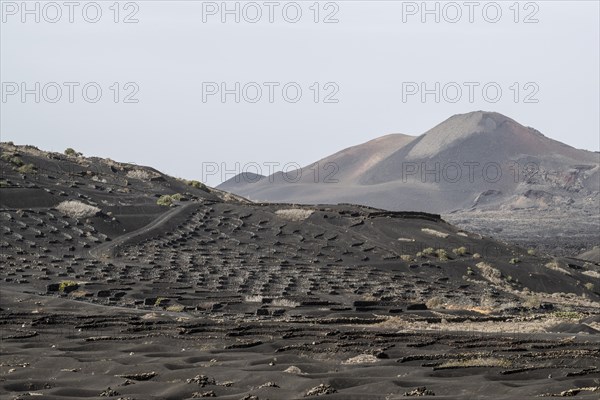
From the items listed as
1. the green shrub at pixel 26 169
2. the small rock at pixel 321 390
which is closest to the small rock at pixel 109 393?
the small rock at pixel 321 390

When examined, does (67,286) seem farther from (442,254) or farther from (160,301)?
(442,254)

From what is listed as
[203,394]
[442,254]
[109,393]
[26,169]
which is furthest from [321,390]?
[26,169]

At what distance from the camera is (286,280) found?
72750 millimetres

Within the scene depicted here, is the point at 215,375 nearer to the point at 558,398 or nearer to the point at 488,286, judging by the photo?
the point at 558,398

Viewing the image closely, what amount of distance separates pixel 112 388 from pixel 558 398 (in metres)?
10.9

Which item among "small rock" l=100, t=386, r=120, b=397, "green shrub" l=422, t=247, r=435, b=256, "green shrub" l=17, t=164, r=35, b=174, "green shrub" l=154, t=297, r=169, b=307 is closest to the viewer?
"small rock" l=100, t=386, r=120, b=397

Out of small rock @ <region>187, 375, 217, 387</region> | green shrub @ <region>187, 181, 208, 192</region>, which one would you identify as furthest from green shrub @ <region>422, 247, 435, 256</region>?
small rock @ <region>187, 375, 217, 387</region>

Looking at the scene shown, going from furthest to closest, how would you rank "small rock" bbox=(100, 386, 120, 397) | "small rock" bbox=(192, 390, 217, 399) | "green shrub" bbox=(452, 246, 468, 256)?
"green shrub" bbox=(452, 246, 468, 256) < "small rock" bbox=(100, 386, 120, 397) < "small rock" bbox=(192, 390, 217, 399)

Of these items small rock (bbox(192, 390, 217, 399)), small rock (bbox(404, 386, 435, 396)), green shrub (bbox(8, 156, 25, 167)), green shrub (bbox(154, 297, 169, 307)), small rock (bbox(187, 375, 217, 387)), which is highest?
green shrub (bbox(8, 156, 25, 167))

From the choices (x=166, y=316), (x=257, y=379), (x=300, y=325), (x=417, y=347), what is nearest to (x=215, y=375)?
(x=257, y=379)

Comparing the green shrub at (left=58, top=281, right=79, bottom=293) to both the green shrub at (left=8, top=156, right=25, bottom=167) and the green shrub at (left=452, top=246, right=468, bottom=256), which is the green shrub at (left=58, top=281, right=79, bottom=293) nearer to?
the green shrub at (left=452, top=246, right=468, bottom=256)

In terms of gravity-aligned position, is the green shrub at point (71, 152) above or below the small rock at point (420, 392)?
above

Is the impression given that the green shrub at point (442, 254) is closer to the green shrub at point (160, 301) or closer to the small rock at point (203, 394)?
the green shrub at point (160, 301)


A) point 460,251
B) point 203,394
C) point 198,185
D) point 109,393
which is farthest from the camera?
point 198,185
